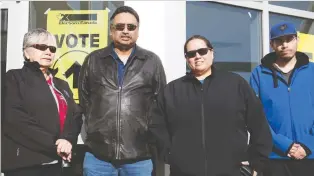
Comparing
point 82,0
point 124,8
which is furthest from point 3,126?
point 82,0

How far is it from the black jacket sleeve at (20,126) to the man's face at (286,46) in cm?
173

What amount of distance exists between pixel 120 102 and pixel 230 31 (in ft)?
5.63

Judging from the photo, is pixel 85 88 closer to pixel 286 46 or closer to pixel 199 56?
pixel 199 56

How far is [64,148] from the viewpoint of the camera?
8.70ft

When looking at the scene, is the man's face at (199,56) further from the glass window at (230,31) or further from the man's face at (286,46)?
the glass window at (230,31)

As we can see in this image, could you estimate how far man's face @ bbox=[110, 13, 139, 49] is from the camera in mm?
2801

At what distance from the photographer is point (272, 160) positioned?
9.39 ft

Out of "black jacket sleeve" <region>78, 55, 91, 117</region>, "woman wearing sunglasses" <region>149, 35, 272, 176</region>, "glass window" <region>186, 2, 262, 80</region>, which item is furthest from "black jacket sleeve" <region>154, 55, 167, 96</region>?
"glass window" <region>186, 2, 262, 80</region>

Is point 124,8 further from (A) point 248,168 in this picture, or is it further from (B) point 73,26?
(A) point 248,168

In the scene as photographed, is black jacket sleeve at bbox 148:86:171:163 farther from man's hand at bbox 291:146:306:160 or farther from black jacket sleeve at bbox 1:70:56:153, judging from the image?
man's hand at bbox 291:146:306:160

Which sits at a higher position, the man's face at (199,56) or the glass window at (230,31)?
the glass window at (230,31)

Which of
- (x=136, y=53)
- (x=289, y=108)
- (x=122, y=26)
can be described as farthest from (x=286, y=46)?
(x=122, y=26)

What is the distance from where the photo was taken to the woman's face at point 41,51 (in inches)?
109

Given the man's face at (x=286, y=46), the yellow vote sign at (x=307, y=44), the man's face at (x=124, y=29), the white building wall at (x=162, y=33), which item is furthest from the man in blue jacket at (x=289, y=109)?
the yellow vote sign at (x=307, y=44)
